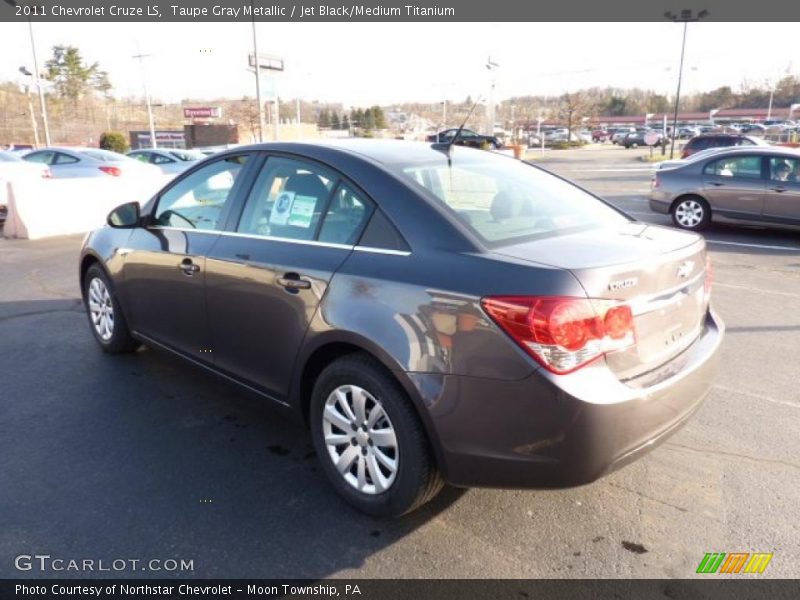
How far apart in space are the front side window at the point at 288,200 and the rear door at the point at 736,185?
9.48 m

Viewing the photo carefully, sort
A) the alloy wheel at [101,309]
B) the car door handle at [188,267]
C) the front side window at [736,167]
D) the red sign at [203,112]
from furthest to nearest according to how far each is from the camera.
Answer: the red sign at [203,112] → the front side window at [736,167] → the alloy wheel at [101,309] → the car door handle at [188,267]

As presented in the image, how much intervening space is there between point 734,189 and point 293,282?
9.82 m

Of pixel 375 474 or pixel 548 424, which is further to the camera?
pixel 375 474

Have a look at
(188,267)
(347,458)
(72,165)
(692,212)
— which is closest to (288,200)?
(188,267)

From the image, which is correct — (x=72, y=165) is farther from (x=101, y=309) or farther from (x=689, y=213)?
(x=689, y=213)

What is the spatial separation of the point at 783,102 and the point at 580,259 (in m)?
127

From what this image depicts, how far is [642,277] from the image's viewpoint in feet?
8.34

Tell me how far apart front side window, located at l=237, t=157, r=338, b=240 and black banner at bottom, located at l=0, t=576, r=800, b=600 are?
1.61m

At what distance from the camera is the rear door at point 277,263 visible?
119 inches

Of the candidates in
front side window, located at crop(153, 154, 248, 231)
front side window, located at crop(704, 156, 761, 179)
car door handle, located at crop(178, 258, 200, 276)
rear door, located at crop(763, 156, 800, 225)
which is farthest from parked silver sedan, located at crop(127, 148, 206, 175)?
car door handle, located at crop(178, 258, 200, 276)

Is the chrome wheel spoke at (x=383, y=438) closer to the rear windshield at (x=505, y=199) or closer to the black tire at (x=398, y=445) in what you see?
the black tire at (x=398, y=445)

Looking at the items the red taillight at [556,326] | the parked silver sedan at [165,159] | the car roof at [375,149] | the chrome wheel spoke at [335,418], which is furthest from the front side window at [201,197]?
the parked silver sedan at [165,159]

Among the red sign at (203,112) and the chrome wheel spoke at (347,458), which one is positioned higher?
the red sign at (203,112)

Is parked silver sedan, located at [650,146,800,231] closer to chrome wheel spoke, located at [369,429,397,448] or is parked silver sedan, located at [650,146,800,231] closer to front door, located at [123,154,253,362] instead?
front door, located at [123,154,253,362]
